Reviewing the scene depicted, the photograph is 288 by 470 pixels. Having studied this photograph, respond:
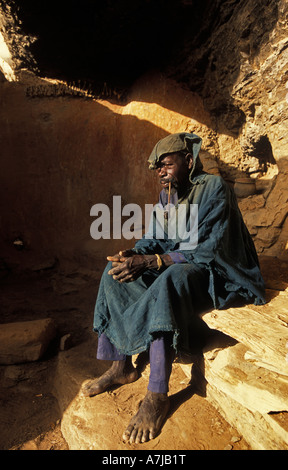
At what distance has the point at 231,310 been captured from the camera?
204 centimetres

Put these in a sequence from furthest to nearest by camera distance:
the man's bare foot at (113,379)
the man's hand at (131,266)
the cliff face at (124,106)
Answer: the cliff face at (124,106), the man's bare foot at (113,379), the man's hand at (131,266)

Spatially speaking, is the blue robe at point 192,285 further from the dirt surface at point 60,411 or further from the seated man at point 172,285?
the dirt surface at point 60,411

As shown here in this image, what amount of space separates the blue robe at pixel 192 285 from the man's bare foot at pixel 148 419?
32 cm

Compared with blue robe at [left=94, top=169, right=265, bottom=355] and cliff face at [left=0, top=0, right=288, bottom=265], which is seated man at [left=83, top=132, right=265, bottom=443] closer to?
blue robe at [left=94, top=169, right=265, bottom=355]

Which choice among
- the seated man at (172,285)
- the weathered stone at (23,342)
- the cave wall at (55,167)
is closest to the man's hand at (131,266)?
the seated man at (172,285)

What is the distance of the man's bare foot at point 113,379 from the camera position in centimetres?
226

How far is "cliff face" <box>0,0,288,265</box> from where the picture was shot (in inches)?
147

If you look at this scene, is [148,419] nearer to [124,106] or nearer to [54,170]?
[54,170]

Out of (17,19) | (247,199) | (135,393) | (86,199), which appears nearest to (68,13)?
(17,19)

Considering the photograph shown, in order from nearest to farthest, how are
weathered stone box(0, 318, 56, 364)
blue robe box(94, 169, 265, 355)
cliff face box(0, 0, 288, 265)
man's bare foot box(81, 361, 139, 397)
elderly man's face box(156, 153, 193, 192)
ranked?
blue robe box(94, 169, 265, 355) < man's bare foot box(81, 361, 139, 397) < elderly man's face box(156, 153, 193, 192) < weathered stone box(0, 318, 56, 364) < cliff face box(0, 0, 288, 265)

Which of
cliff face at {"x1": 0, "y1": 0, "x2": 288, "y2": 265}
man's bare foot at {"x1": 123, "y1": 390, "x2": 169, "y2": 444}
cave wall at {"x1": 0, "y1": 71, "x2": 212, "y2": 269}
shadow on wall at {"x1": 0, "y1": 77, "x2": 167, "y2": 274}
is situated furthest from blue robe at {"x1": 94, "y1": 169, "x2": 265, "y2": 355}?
shadow on wall at {"x1": 0, "y1": 77, "x2": 167, "y2": 274}

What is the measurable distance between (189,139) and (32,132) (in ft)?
13.6

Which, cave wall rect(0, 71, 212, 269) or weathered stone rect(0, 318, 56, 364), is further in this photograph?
cave wall rect(0, 71, 212, 269)

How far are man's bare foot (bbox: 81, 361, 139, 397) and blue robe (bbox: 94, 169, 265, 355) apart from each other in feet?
1.19
